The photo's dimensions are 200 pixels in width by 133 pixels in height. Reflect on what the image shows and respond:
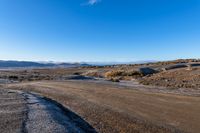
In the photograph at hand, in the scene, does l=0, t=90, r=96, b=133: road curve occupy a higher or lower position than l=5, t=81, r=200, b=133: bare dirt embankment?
higher

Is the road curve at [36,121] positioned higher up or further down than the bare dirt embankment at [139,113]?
higher up

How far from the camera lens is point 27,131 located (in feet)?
36.3

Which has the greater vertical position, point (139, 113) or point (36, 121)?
point (36, 121)

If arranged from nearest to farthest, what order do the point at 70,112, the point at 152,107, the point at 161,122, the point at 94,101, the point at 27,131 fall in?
the point at 27,131
the point at 161,122
the point at 70,112
the point at 152,107
the point at 94,101

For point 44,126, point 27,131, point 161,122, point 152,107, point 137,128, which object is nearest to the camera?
point 27,131

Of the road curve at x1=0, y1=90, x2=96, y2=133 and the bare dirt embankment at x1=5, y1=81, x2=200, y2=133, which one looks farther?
the bare dirt embankment at x1=5, y1=81, x2=200, y2=133

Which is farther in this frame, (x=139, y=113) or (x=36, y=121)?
(x=139, y=113)

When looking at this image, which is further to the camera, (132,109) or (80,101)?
(80,101)

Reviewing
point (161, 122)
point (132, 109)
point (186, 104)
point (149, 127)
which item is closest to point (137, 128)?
point (149, 127)

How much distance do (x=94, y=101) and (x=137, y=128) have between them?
7.60 meters

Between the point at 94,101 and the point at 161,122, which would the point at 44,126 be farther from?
the point at 94,101

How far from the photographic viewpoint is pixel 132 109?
1684 cm

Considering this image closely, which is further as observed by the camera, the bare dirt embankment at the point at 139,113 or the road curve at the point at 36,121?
the bare dirt embankment at the point at 139,113

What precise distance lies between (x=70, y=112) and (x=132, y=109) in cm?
374
